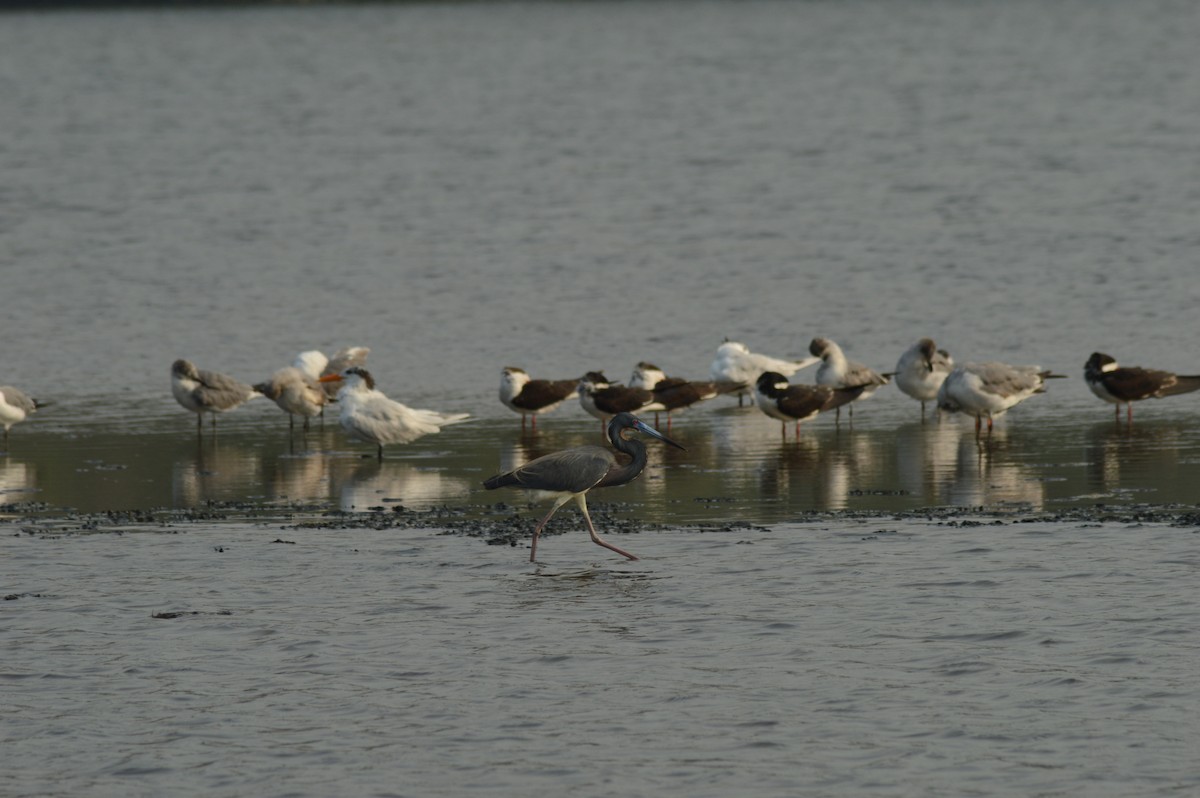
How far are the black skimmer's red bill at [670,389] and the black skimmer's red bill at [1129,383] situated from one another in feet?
14.8

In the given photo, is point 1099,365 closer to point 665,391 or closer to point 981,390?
point 981,390

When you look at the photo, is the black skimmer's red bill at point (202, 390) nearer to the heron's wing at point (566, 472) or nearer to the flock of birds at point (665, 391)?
the flock of birds at point (665, 391)

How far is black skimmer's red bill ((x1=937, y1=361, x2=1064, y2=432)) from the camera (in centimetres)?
2216

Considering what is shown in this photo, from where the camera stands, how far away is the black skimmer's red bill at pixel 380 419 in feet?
69.9

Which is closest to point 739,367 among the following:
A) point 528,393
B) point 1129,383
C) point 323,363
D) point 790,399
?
point 790,399

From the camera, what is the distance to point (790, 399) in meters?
22.6


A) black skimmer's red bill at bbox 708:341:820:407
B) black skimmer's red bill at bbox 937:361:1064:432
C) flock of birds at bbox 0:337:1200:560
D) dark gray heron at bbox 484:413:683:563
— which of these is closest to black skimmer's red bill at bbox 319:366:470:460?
flock of birds at bbox 0:337:1200:560

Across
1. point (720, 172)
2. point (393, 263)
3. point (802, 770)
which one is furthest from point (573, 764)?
point (720, 172)

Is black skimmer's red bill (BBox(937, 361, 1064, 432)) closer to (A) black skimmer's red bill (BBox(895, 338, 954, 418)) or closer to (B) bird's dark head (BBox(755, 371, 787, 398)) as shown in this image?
(A) black skimmer's red bill (BBox(895, 338, 954, 418))

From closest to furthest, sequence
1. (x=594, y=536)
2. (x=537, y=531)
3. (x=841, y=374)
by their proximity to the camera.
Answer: (x=537, y=531) → (x=594, y=536) → (x=841, y=374)

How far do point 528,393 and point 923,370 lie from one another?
4793mm

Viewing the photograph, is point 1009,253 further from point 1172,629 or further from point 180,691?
point 180,691

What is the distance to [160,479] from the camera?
2016cm

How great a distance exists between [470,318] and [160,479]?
1319 cm
